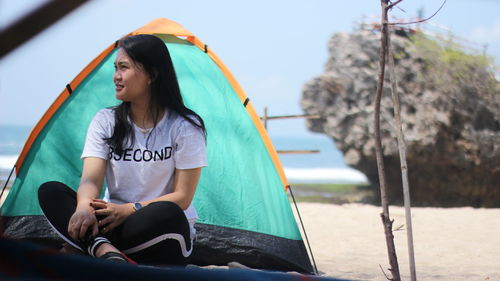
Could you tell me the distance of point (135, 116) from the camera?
6.28 feet

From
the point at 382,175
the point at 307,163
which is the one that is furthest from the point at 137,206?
the point at 307,163

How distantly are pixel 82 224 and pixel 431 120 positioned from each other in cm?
578

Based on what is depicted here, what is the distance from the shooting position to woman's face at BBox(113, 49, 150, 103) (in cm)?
182

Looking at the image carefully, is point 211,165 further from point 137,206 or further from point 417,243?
point 417,243

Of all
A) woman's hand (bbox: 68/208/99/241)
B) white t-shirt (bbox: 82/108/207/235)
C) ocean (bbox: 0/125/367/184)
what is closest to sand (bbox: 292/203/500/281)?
white t-shirt (bbox: 82/108/207/235)

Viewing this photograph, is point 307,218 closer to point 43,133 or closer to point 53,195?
point 43,133

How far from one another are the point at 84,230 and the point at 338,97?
20.7ft

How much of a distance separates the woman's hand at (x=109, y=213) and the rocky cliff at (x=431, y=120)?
5.63m

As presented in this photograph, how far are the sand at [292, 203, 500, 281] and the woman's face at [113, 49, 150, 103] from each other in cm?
136

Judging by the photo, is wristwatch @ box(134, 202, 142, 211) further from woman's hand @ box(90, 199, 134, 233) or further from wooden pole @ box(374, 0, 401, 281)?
wooden pole @ box(374, 0, 401, 281)

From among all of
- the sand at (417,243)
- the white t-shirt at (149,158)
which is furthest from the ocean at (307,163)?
the white t-shirt at (149,158)

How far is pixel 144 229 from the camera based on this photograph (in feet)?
5.35

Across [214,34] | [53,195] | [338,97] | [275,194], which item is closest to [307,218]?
[275,194]

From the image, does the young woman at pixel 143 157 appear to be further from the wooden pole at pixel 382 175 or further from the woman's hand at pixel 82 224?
the wooden pole at pixel 382 175
